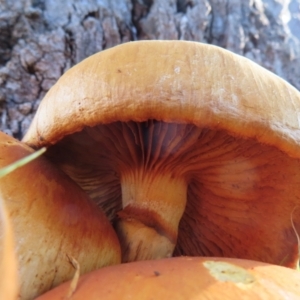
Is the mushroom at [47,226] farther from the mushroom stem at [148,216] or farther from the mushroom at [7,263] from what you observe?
the mushroom stem at [148,216]

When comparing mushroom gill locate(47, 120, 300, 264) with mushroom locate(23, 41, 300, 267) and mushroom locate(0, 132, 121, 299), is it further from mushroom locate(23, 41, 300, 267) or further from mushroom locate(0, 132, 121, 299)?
mushroom locate(0, 132, 121, 299)

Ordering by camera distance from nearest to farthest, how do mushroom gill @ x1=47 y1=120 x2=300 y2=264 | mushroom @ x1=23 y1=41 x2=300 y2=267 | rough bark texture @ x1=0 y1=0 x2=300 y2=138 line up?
mushroom @ x1=23 y1=41 x2=300 y2=267 < mushroom gill @ x1=47 y1=120 x2=300 y2=264 < rough bark texture @ x1=0 y1=0 x2=300 y2=138

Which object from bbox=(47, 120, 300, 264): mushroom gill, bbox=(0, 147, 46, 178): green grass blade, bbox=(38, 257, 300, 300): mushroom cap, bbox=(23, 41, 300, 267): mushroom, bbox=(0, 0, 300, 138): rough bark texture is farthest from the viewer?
bbox=(0, 0, 300, 138): rough bark texture

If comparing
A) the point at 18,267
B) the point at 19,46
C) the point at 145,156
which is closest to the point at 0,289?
the point at 18,267

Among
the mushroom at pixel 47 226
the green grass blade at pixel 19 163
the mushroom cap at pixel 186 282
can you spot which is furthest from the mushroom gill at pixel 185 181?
the green grass blade at pixel 19 163

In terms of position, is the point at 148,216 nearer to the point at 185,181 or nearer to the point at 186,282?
the point at 185,181

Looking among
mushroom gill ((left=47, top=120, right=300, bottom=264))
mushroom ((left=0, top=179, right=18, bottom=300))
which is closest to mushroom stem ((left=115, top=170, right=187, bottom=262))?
mushroom gill ((left=47, top=120, right=300, bottom=264))

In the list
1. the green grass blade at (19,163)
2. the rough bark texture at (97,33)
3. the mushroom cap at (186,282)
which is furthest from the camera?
the rough bark texture at (97,33)

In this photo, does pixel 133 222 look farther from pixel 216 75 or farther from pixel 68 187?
pixel 216 75

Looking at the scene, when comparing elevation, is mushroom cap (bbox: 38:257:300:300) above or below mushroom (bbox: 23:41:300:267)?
below
